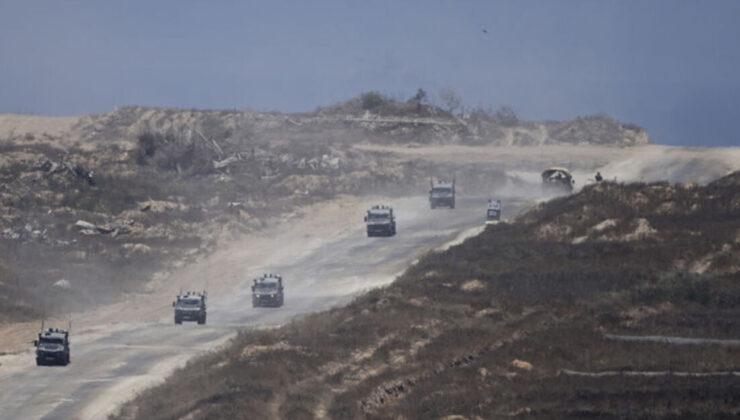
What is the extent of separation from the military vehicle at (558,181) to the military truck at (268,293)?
38.3m

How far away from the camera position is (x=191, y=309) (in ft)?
195

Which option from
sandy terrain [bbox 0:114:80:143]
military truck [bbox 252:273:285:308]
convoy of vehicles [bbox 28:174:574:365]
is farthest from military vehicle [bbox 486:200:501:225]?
sandy terrain [bbox 0:114:80:143]

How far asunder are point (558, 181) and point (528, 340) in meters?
58.0

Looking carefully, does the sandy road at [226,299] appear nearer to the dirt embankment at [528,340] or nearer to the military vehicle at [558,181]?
the dirt embankment at [528,340]

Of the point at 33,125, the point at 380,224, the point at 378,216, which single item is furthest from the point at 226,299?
the point at 33,125

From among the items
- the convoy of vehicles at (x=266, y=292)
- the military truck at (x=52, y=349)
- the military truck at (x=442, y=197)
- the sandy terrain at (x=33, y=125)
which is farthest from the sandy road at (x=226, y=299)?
the sandy terrain at (x=33, y=125)

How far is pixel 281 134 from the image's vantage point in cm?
13225

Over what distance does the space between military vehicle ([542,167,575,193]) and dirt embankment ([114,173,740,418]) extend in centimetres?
3016

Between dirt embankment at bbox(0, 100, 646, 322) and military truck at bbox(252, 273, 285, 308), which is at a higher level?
dirt embankment at bbox(0, 100, 646, 322)

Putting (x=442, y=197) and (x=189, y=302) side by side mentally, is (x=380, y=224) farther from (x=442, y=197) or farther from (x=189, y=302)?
(x=189, y=302)

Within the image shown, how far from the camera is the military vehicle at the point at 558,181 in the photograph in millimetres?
95812

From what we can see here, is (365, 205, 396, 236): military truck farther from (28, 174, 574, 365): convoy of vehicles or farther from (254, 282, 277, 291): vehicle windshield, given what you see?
(254, 282, 277, 291): vehicle windshield

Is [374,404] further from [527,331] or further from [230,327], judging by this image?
[230,327]

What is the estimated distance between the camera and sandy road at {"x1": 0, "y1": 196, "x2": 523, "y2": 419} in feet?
147
